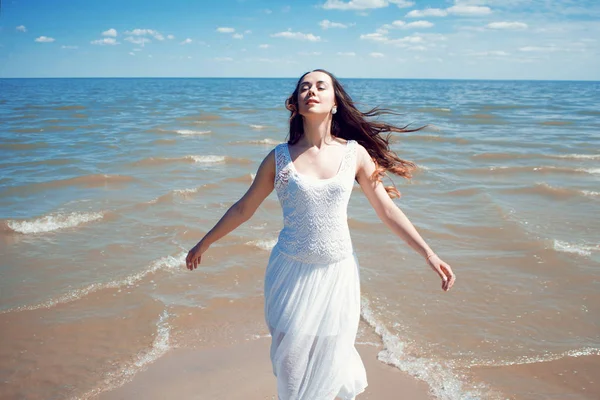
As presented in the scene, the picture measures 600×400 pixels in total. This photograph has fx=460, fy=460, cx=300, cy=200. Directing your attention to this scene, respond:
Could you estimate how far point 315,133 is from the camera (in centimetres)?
269

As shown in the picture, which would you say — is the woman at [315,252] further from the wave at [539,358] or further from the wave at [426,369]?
the wave at [539,358]

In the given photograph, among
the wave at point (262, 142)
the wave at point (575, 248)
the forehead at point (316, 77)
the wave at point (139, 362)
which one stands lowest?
the wave at point (139, 362)

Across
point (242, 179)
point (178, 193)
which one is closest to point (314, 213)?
point (178, 193)

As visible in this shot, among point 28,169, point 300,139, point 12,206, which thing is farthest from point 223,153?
point 300,139

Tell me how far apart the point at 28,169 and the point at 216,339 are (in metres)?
9.31

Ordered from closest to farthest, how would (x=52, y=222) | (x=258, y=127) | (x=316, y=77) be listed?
(x=316, y=77)
(x=52, y=222)
(x=258, y=127)

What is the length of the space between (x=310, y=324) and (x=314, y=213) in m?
0.60

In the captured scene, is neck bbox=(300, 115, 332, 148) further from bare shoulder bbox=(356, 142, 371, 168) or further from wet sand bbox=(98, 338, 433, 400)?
wet sand bbox=(98, 338, 433, 400)

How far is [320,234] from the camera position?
98.6 inches

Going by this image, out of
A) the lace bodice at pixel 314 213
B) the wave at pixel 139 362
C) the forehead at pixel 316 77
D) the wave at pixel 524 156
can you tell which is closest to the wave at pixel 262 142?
the wave at pixel 524 156

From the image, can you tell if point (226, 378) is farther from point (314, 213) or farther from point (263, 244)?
point (263, 244)

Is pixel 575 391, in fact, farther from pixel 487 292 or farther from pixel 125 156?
pixel 125 156

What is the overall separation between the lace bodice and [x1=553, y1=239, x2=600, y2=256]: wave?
4966mm

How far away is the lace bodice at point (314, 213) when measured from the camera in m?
2.49
